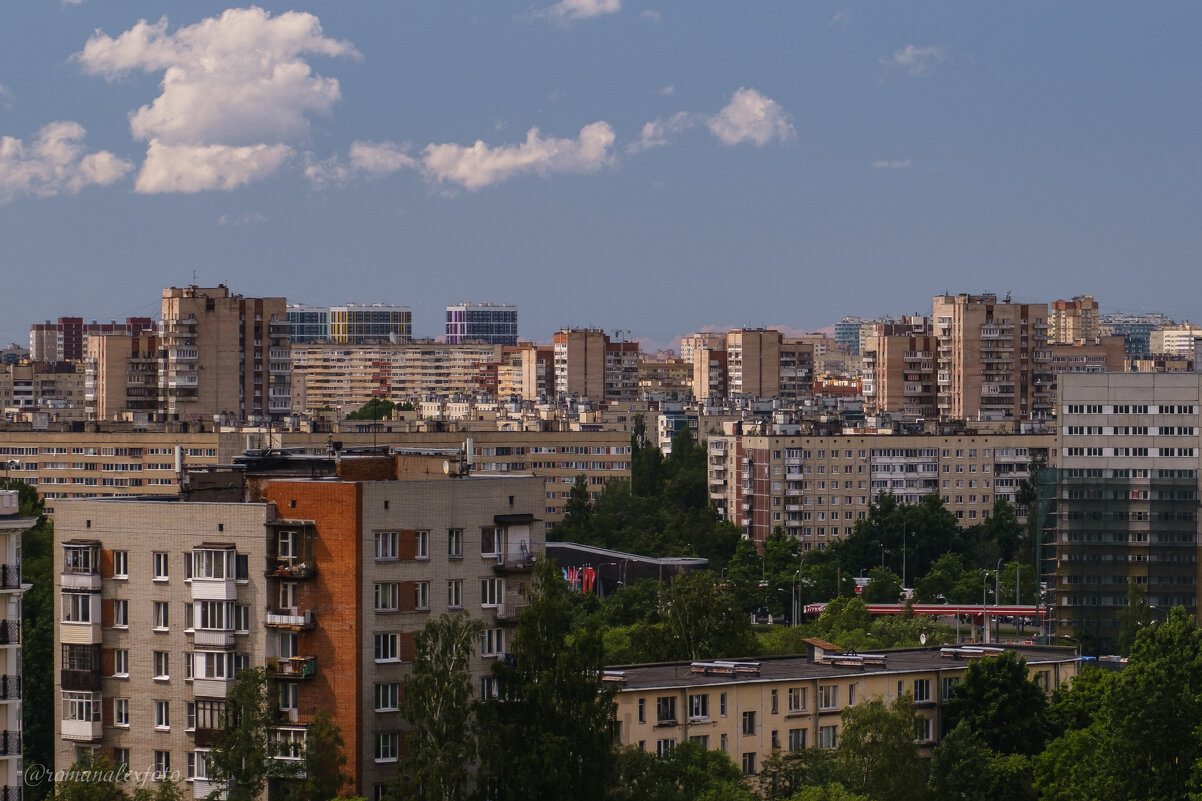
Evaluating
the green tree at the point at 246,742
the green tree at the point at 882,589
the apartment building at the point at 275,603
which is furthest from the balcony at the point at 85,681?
the green tree at the point at 882,589

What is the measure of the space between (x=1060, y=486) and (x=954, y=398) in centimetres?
5598

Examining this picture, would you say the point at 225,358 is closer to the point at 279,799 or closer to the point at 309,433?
the point at 309,433

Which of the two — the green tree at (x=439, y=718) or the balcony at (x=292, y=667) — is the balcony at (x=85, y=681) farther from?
the green tree at (x=439, y=718)

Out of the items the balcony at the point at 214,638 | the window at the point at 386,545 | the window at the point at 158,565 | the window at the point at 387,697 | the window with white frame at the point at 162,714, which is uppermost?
the window at the point at 386,545

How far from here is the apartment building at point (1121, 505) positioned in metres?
73.4

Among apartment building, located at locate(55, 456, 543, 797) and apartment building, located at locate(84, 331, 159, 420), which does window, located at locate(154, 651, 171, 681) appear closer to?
apartment building, located at locate(55, 456, 543, 797)

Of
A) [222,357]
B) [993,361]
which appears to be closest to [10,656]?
[222,357]

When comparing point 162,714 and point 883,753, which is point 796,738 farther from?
point 162,714

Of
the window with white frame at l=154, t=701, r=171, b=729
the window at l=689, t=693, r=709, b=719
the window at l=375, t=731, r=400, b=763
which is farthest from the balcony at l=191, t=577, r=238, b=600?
the window at l=689, t=693, r=709, b=719

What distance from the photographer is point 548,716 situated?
34594 millimetres

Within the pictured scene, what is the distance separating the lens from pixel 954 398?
130375 mm

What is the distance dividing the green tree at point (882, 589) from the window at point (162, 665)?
54.8 meters

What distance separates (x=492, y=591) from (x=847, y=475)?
70.8 meters

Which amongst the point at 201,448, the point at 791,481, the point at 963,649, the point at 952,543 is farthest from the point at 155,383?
the point at 963,649
